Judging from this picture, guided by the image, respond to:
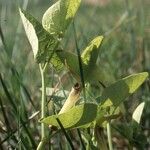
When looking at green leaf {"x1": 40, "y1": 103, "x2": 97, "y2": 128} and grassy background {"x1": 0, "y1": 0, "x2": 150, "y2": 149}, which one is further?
grassy background {"x1": 0, "y1": 0, "x2": 150, "y2": 149}

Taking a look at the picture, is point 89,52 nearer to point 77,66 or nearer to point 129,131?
point 77,66

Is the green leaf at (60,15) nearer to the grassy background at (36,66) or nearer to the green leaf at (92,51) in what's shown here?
the green leaf at (92,51)

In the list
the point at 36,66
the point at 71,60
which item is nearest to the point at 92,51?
the point at 71,60

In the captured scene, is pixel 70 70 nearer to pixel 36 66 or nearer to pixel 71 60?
pixel 71 60

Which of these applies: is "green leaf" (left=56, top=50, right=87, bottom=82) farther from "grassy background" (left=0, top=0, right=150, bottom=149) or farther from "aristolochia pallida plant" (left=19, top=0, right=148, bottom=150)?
"grassy background" (left=0, top=0, right=150, bottom=149)

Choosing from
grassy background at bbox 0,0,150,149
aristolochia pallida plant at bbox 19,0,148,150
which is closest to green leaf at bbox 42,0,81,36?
aristolochia pallida plant at bbox 19,0,148,150

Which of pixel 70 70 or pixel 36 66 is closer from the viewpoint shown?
pixel 70 70

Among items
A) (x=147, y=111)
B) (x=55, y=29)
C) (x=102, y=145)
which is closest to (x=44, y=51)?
(x=55, y=29)
